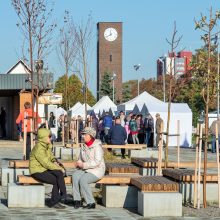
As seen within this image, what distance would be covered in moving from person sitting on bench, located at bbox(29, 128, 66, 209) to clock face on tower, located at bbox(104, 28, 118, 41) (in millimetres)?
124039

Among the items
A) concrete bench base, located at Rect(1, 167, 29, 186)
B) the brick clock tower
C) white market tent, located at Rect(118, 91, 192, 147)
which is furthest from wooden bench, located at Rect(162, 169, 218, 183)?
the brick clock tower

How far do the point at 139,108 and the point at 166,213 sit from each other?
2998 centimetres

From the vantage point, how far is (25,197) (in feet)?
43.1

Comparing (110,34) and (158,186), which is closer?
(158,186)

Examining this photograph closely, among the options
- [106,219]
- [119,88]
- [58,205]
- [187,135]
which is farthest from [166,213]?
[119,88]

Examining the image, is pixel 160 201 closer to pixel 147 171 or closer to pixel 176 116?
pixel 147 171

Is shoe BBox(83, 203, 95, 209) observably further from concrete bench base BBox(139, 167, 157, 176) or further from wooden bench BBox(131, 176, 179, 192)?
concrete bench base BBox(139, 167, 157, 176)

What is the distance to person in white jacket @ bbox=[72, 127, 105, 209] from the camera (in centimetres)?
1297

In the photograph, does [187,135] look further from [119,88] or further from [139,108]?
[119,88]

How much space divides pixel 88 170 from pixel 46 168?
30.4 inches

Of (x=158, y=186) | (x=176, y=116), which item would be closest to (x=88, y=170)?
(x=158, y=186)

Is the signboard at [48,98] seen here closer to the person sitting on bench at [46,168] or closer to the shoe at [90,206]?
the person sitting on bench at [46,168]

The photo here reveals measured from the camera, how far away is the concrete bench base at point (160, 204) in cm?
1209

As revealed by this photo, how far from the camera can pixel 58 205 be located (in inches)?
515
